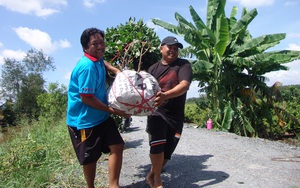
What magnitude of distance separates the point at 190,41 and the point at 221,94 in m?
2.29

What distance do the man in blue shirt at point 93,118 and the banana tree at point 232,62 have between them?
7174 mm

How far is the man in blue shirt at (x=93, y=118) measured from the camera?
109 inches

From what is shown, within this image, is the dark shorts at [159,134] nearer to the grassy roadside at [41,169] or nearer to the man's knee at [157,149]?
the man's knee at [157,149]

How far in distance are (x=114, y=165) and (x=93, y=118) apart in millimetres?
505

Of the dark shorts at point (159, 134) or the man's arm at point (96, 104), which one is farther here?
the dark shorts at point (159, 134)

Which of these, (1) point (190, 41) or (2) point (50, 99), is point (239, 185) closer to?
(1) point (190, 41)

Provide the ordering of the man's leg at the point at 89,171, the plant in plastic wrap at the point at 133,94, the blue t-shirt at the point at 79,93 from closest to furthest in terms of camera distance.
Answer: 1. the plant in plastic wrap at the point at 133,94
2. the blue t-shirt at the point at 79,93
3. the man's leg at the point at 89,171

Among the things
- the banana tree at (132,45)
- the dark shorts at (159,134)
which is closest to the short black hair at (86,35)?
the banana tree at (132,45)

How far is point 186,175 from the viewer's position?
414 cm

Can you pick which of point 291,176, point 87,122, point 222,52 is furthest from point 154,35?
point 222,52

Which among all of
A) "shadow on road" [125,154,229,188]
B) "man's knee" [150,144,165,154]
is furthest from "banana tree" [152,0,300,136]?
A: "man's knee" [150,144,165,154]

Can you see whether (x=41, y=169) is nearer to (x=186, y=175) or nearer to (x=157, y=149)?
(x=157, y=149)

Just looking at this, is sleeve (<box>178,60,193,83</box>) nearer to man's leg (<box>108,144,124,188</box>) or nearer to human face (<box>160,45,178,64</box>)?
human face (<box>160,45,178,64</box>)

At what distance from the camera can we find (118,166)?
2.84 meters
